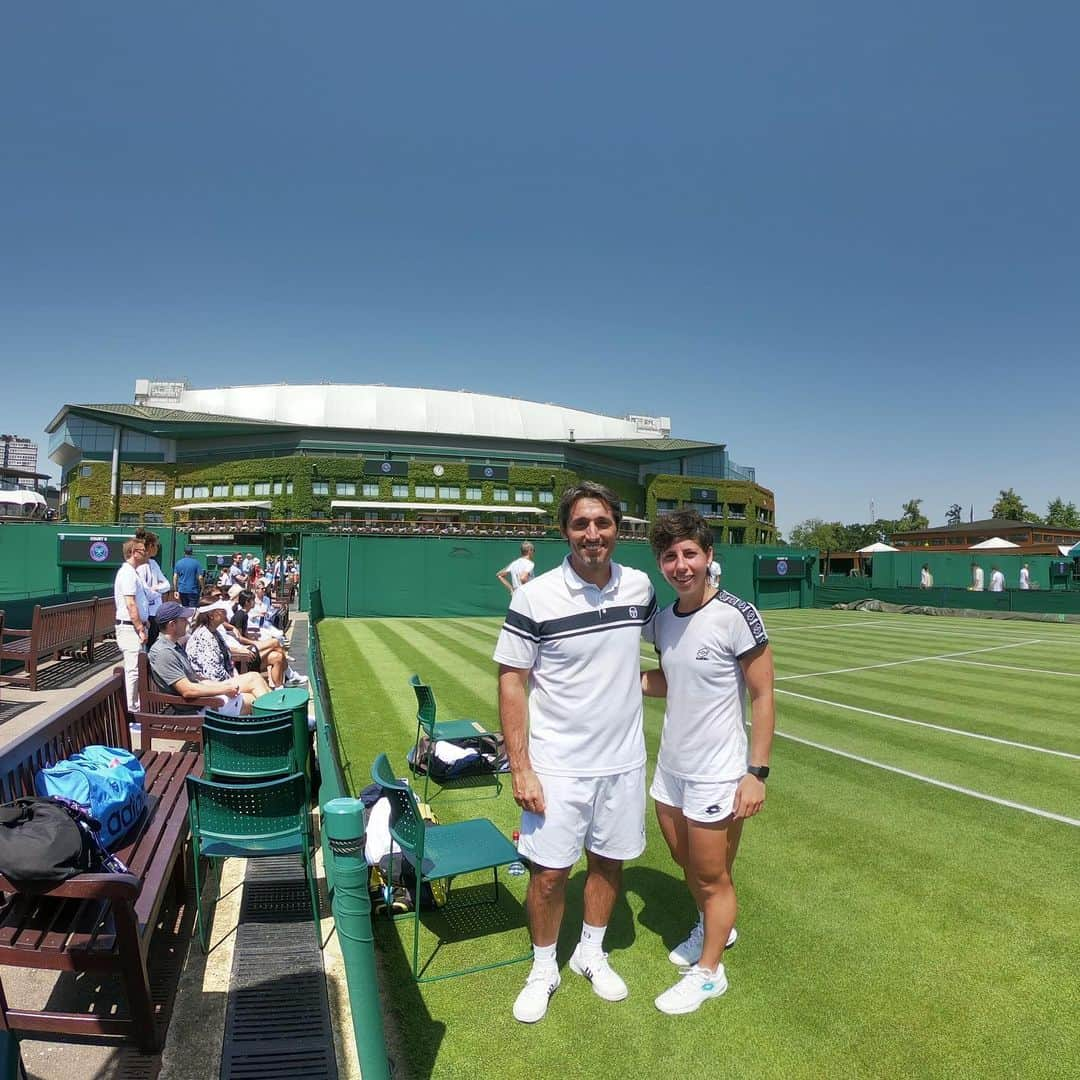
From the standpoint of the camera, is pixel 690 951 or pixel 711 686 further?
pixel 690 951

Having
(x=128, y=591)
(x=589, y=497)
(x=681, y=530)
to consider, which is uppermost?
(x=589, y=497)

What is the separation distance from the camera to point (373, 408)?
76938 mm

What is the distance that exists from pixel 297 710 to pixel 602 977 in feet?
8.71

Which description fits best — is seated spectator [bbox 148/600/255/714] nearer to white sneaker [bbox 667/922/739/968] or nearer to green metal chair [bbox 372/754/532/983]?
green metal chair [bbox 372/754/532/983]

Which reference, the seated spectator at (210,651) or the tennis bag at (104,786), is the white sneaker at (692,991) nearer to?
the tennis bag at (104,786)

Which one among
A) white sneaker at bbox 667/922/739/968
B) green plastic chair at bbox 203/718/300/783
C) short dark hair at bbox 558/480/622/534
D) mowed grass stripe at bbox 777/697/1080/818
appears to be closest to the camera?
short dark hair at bbox 558/480/622/534

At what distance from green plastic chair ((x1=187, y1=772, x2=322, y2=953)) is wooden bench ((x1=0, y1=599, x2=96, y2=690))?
7680 mm

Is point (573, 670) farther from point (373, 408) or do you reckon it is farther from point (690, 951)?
point (373, 408)

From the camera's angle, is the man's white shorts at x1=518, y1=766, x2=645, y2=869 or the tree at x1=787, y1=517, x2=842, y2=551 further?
the tree at x1=787, y1=517, x2=842, y2=551

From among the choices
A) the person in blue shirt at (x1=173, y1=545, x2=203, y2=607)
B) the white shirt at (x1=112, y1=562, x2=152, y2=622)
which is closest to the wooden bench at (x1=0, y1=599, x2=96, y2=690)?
the white shirt at (x1=112, y1=562, x2=152, y2=622)

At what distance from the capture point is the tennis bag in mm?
3453

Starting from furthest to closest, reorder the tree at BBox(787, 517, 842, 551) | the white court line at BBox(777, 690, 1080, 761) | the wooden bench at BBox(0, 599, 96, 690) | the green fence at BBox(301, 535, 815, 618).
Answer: the tree at BBox(787, 517, 842, 551)
the green fence at BBox(301, 535, 815, 618)
the wooden bench at BBox(0, 599, 96, 690)
the white court line at BBox(777, 690, 1080, 761)

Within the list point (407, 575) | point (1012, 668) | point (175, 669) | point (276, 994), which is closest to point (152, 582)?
point (175, 669)

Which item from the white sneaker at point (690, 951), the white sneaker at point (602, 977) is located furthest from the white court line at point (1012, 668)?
the white sneaker at point (602, 977)
